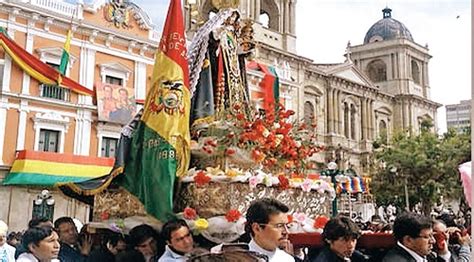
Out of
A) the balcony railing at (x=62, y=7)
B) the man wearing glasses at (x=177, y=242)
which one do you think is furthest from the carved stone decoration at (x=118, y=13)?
the man wearing glasses at (x=177, y=242)

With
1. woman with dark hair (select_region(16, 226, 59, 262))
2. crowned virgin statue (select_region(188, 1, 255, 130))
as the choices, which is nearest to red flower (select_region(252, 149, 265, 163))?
crowned virgin statue (select_region(188, 1, 255, 130))

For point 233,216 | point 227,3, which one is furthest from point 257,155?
point 227,3

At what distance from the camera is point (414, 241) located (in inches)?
159

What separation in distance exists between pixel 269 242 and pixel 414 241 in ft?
3.91

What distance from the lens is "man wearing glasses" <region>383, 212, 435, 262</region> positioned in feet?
13.2

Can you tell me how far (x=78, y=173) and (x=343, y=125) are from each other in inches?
966

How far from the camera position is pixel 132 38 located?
23.2 m

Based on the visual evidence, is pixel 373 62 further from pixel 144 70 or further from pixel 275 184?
pixel 275 184

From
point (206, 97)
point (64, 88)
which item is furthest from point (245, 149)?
point (64, 88)

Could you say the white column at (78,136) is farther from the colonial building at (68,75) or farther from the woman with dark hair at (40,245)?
the woman with dark hair at (40,245)

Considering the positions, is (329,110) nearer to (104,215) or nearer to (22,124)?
(22,124)

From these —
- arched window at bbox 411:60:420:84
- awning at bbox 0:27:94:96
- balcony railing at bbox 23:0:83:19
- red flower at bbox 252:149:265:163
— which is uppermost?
arched window at bbox 411:60:420:84

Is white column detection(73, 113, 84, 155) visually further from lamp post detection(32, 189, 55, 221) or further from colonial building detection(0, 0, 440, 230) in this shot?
lamp post detection(32, 189, 55, 221)

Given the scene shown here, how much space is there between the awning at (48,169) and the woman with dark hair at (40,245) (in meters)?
14.9
